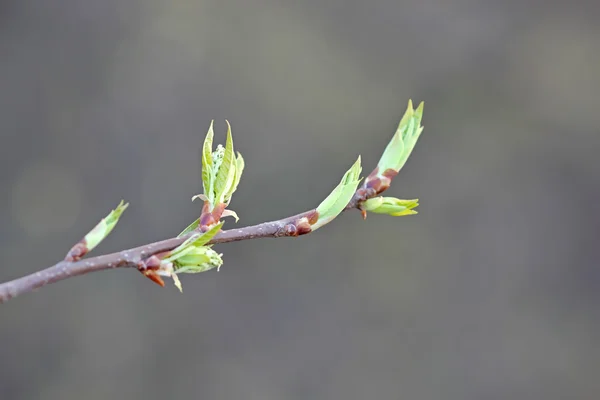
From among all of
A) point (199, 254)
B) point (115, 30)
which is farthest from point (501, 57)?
point (199, 254)

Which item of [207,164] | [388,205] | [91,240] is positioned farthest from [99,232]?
[388,205]

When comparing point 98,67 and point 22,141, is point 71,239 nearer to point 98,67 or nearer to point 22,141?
point 22,141

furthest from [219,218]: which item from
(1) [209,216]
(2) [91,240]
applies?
(2) [91,240]

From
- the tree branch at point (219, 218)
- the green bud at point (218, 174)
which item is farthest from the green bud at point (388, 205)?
the green bud at point (218, 174)

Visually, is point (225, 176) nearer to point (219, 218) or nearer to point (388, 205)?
point (219, 218)

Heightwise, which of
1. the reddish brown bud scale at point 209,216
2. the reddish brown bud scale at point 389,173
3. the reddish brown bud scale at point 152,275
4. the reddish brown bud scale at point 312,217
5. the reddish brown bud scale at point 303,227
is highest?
the reddish brown bud scale at point 389,173

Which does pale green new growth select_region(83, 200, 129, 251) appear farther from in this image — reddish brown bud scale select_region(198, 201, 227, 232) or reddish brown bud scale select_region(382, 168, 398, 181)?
reddish brown bud scale select_region(382, 168, 398, 181)

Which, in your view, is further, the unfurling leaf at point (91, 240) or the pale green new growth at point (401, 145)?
the pale green new growth at point (401, 145)

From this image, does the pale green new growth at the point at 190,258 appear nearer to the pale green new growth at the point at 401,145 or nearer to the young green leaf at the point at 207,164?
the young green leaf at the point at 207,164

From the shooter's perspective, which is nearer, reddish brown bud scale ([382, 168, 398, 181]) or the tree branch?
the tree branch

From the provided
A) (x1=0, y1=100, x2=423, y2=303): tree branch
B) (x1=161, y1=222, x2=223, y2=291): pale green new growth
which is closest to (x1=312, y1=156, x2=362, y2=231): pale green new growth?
(x1=0, y1=100, x2=423, y2=303): tree branch

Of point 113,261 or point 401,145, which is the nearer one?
point 113,261
